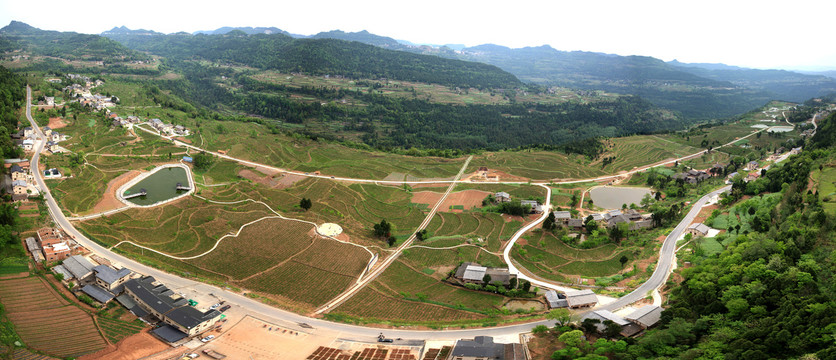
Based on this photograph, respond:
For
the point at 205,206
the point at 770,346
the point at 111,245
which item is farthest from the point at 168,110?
the point at 770,346

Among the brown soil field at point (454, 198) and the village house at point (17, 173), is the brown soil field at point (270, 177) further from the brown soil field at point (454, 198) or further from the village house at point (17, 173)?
the village house at point (17, 173)

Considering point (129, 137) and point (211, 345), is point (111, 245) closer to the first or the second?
point (211, 345)

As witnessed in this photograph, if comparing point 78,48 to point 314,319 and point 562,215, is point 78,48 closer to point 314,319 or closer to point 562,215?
point 314,319

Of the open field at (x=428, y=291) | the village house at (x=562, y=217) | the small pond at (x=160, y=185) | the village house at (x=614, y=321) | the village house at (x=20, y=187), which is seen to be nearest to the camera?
the village house at (x=614, y=321)

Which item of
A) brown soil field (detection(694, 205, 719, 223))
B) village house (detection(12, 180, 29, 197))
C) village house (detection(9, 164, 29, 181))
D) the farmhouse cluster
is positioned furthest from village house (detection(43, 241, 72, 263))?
brown soil field (detection(694, 205, 719, 223))

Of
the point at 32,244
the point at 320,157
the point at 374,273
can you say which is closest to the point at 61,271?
the point at 32,244

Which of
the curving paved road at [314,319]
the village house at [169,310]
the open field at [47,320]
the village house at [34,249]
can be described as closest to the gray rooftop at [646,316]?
the curving paved road at [314,319]

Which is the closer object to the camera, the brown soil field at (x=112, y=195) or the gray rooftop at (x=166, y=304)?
the gray rooftop at (x=166, y=304)

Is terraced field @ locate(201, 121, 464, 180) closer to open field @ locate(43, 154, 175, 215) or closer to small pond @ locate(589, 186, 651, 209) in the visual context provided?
open field @ locate(43, 154, 175, 215)
